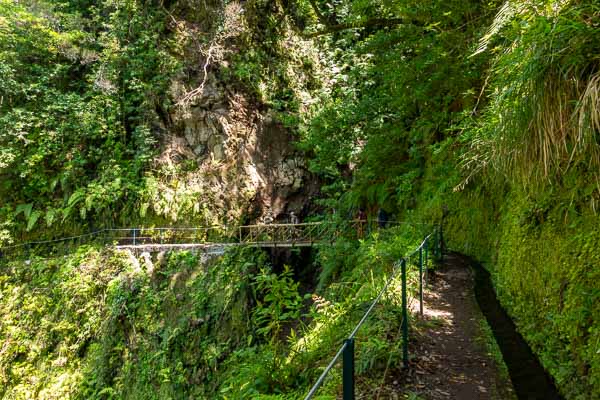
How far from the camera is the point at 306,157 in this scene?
1823cm

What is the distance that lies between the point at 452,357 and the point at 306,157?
14714mm

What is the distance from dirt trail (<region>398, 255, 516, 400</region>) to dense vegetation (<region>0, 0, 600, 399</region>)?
0.47 m

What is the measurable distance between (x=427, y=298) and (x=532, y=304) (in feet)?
6.17

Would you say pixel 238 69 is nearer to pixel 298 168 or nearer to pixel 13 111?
pixel 298 168

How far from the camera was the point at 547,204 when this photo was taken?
4.56 meters

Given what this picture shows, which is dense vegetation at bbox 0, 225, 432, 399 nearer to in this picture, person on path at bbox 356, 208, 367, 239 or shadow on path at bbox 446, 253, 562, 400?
person on path at bbox 356, 208, 367, 239

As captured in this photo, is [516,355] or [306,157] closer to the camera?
[516,355]

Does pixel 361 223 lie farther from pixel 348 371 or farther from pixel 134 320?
pixel 348 371

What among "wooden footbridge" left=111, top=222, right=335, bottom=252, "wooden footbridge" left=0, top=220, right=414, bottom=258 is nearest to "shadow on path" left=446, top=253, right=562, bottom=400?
"wooden footbridge" left=0, top=220, right=414, bottom=258

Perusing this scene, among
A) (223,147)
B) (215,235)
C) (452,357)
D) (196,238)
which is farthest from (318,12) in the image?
(452,357)

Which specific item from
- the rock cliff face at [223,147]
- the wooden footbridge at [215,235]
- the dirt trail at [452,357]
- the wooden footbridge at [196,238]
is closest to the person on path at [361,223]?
the wooden footbridge at [196,238]

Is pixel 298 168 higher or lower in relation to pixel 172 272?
higher

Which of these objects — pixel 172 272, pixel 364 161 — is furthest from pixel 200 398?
pixel 364 161

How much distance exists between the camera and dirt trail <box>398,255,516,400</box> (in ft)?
11.1
